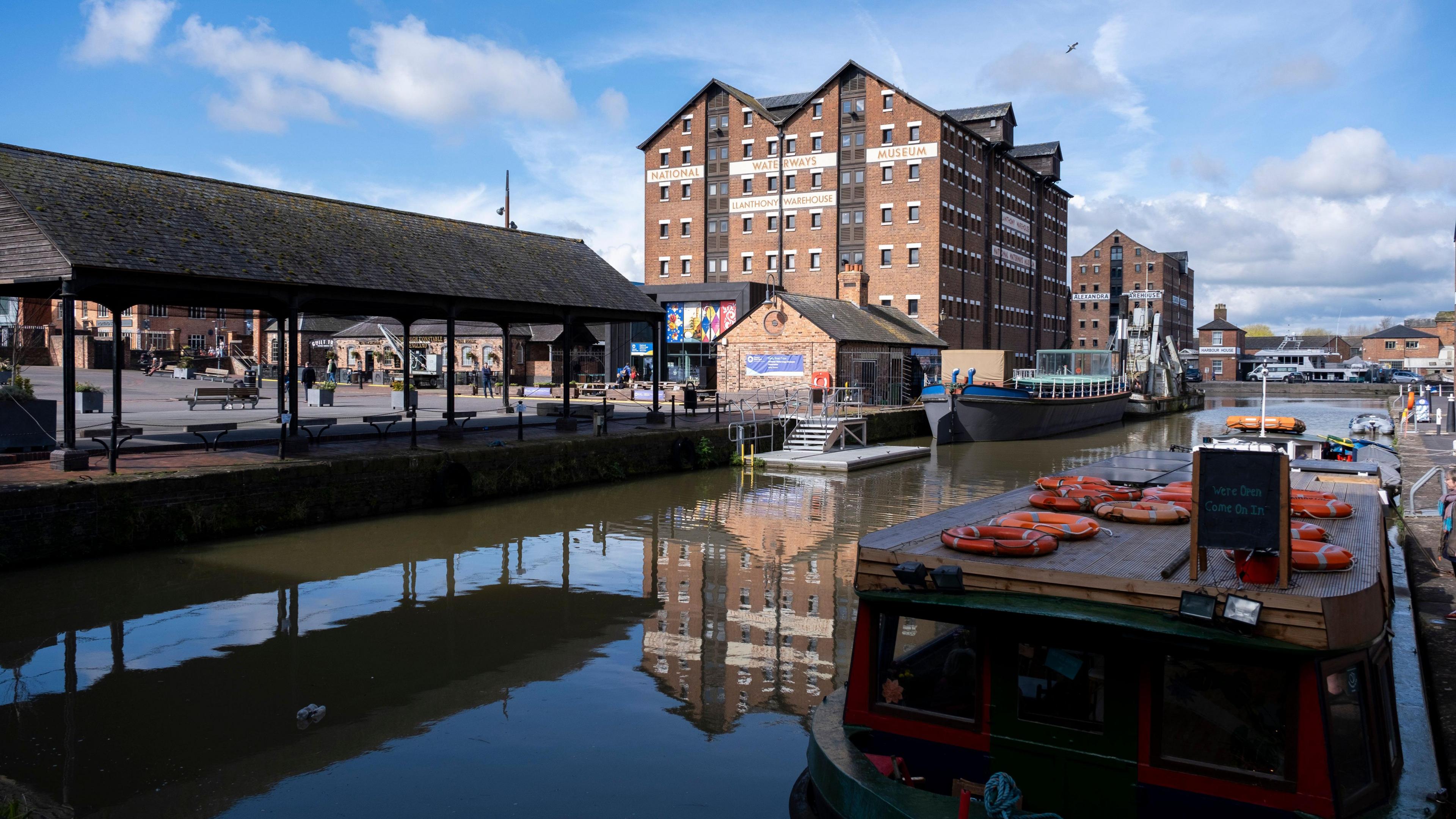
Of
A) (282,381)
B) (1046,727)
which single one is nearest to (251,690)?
(1046,727)

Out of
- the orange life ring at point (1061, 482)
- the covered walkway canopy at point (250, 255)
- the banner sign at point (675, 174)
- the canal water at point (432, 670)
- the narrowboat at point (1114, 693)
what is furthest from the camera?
the banner sign at point (675, 174)

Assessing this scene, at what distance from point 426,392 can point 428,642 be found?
1388 inches

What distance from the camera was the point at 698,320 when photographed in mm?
51719

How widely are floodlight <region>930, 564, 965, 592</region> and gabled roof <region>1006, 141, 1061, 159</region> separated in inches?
2730

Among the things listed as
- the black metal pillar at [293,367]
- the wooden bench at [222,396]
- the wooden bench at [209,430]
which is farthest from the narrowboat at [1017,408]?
the wooden bench at [209,430]

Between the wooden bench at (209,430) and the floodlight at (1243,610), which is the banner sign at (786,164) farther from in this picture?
the floodlight at (1243,610)

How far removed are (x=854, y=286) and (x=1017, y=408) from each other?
15.3m

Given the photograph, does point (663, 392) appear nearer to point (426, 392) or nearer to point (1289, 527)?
point (426, 392)

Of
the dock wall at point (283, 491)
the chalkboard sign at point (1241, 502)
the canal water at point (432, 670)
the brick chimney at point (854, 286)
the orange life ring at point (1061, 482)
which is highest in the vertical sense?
the brick chimney at point (854, 286)

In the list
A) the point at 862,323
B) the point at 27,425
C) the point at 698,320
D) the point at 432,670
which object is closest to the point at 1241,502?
the point at 432,670

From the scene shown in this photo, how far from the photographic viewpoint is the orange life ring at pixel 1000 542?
489cm

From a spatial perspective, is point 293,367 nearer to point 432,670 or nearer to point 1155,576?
point 432,670

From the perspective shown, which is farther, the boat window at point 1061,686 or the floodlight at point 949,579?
the floodlight at point 949,579

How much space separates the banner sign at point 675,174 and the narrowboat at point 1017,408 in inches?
874
